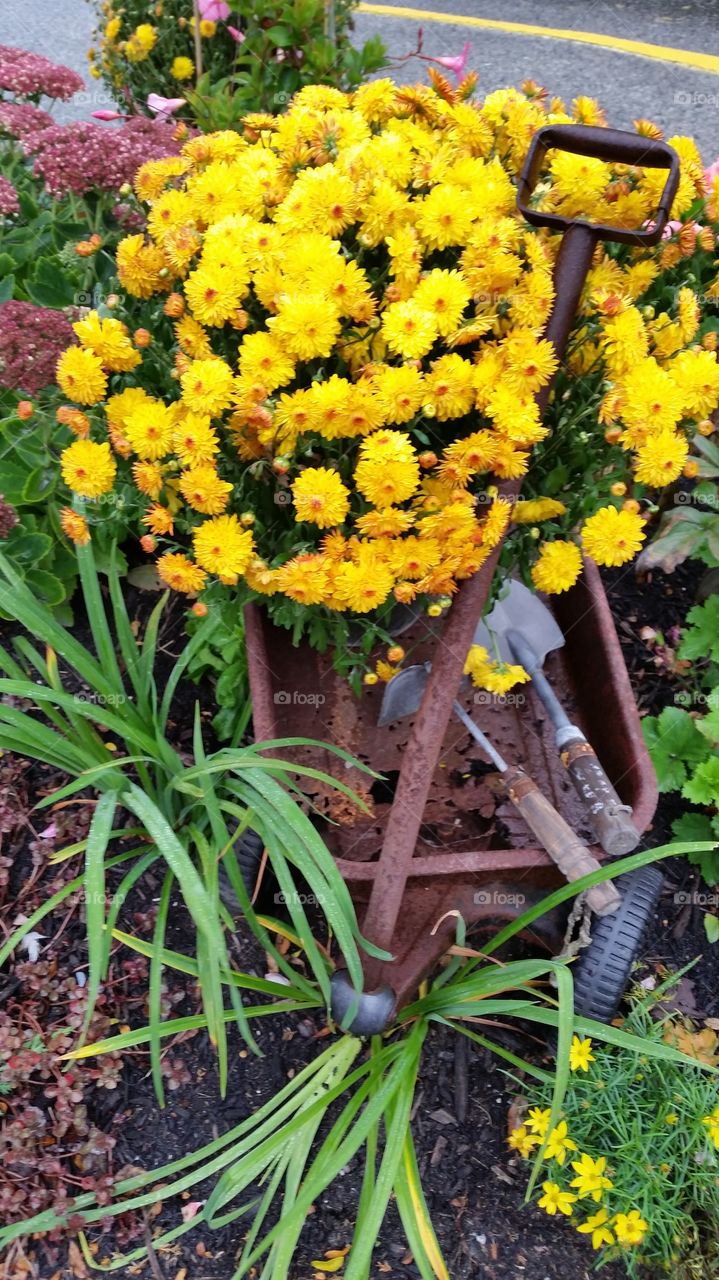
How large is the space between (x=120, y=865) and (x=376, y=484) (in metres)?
1.12

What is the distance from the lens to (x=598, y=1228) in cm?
148

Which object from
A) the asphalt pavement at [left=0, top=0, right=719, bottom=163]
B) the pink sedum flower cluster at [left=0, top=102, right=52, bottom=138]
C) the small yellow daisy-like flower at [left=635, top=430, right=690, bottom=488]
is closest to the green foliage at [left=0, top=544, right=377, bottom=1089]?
the small yellow daisy-like flower at [left=635, top=430, right=690, bottom=488]

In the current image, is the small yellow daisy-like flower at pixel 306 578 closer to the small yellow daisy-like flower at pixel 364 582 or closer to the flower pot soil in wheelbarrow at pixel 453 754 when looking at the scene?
the small yellow daisy-like flower at pixel 364 582

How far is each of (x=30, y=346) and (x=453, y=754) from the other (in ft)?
3.33

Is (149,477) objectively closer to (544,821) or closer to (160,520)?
(160,520)

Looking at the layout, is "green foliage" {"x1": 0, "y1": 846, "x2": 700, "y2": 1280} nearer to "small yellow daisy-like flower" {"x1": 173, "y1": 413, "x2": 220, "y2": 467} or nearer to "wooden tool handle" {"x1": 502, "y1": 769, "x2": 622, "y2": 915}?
"wooden tool handle" {"x1": 502, "y1": 769, "x2": 622, "y2": 915}

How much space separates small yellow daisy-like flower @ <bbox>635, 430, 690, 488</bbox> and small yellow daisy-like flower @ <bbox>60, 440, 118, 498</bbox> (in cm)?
76

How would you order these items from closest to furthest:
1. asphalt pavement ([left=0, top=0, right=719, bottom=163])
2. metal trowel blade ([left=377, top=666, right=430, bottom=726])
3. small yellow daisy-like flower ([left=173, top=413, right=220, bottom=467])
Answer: small yellow daisy-like flower ([left=173, top=413, right=220, bottom=467]) < metal trowel blade ([left=377, top=666, right=430, bottom=726]) < asphalt pavement ([left=0, top=0, right=719, bottom=163])

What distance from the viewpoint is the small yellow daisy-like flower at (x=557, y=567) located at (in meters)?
1.41

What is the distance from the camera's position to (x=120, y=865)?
1961 mm

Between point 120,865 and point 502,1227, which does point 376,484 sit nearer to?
point 120,865

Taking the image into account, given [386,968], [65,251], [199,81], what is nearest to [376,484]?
[386,968]

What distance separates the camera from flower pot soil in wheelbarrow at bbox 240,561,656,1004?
1557mm

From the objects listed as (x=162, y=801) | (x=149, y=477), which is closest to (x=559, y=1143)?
(x=162, y=801)
